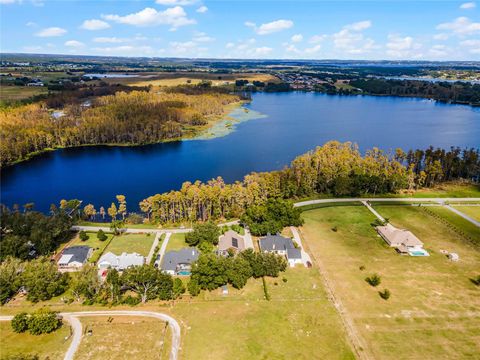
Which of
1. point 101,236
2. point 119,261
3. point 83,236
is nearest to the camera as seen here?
point 119,261

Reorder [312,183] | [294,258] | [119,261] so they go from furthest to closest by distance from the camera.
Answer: [312,183] → [294,258] → [119,261]

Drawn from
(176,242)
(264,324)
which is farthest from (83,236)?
(264,324)

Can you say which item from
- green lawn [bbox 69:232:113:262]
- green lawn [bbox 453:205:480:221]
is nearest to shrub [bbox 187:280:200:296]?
green lawn [bbox 69:232:113:262]

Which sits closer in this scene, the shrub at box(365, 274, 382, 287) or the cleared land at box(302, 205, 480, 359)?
the cleared land at box(302, 205, 480, 359)

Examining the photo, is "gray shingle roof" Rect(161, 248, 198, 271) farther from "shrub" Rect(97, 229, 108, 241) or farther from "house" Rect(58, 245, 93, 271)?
"shrub" Rect(97, 229, 108, 241)

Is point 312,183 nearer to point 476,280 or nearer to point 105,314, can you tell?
point 476,280

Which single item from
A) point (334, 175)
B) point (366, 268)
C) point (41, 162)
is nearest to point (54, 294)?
point (366, 268)
